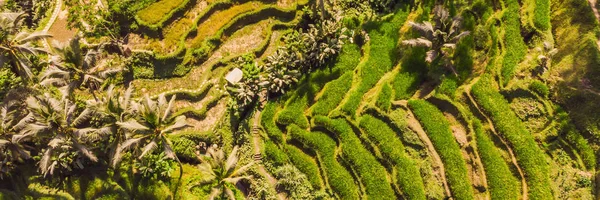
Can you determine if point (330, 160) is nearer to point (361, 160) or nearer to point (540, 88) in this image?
point (361, 160)

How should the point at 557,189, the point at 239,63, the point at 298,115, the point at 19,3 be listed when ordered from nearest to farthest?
the point at 557,189
the point at 298,115
the point at 239,63
the point at 19,3

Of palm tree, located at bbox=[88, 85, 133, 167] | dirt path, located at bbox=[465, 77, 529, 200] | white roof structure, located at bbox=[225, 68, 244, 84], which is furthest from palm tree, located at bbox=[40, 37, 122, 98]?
dirt path, located at bbox=[465, 77, 529, 200]

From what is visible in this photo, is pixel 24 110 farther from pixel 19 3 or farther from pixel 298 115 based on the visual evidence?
pixel 298 115

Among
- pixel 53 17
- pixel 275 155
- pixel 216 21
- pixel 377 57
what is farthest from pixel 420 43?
pixel 53 17

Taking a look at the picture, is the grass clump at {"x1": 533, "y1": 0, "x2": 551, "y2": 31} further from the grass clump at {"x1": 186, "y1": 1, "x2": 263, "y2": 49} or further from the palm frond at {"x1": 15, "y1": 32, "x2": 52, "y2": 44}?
the palm frond at {"x1": 15, "y1": 32, "x2": 52, "y2": 44}

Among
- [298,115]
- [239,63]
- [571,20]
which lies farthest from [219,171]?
[571,20]

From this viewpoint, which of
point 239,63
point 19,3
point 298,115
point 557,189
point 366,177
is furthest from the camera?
point 19,3
